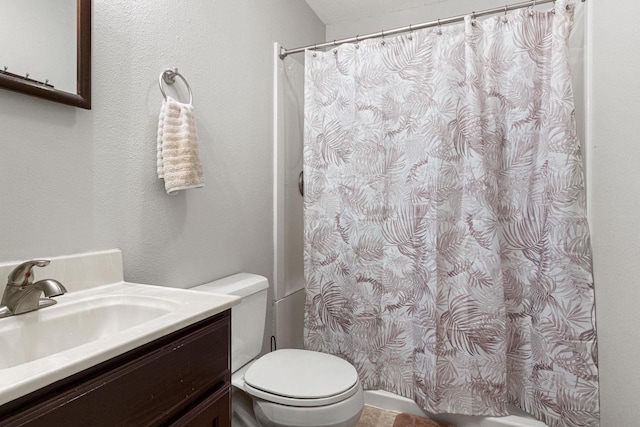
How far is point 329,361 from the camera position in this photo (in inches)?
58.7

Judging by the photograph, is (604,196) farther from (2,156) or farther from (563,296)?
(2,156)

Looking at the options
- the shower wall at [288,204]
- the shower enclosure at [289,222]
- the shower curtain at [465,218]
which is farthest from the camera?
the shower wall at [288,204]

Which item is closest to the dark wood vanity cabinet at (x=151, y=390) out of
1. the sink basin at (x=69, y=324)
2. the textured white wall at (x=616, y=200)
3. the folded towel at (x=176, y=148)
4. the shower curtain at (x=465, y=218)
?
the sink basin at (x=69, y=324)

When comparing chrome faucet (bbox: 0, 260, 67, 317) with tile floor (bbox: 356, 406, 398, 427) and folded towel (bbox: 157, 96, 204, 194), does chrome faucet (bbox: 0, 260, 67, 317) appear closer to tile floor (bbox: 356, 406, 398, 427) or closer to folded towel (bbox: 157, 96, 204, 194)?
folded towel (bbox: 157, 96, 204, 194)

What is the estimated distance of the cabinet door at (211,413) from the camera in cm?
75

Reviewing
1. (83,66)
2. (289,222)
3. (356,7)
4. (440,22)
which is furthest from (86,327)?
(356,7)

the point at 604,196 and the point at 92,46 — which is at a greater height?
the point at 92,46

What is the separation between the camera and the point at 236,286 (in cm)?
141

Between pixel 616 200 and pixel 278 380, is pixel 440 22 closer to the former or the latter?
pixel 616 200

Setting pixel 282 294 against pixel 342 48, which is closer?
pixel 342 48

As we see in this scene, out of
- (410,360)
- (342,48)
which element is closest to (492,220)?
(410,360)

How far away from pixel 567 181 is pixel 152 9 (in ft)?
5.59

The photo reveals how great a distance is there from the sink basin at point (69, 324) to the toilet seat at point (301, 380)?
60 cm

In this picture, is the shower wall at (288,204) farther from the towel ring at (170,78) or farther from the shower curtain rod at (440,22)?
the towel ring at (170,78)
